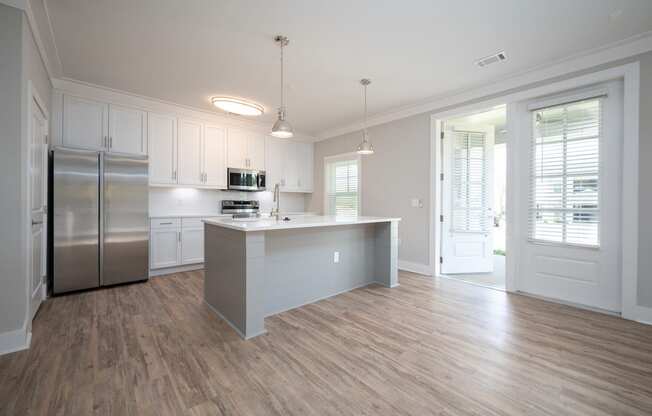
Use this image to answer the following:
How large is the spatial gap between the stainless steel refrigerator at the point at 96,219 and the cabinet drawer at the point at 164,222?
0.83 feet

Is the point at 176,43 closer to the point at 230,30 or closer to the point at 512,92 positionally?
the point at 230,30

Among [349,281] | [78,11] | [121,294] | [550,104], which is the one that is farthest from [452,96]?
[121,294]

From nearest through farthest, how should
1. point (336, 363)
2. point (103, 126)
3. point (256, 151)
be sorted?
point (336, 363) → point (103, 126) → point (256, 151)

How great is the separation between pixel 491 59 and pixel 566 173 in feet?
5.17

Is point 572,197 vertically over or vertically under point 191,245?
over

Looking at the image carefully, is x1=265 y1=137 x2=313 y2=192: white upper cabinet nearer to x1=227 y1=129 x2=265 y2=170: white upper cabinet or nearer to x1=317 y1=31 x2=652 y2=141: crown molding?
x1=227 y1=129 x2=265 y2=170: white upper cabinet

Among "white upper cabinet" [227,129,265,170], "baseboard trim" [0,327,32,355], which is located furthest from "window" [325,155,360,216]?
"baseboard trim" [0,327,32,355]

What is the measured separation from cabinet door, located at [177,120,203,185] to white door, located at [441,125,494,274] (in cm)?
417

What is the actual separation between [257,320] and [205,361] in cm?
51

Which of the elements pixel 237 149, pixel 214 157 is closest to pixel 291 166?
pixel 237 149

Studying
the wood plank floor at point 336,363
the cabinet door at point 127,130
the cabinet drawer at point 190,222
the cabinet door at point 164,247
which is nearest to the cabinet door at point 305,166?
the cabinet drawer at point 190,222

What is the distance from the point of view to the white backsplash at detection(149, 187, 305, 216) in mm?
4754

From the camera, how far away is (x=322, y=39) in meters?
2.72

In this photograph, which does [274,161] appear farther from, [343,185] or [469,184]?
[469,184]
